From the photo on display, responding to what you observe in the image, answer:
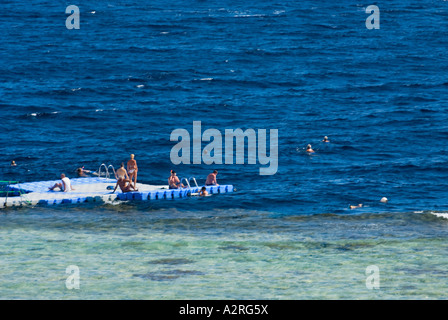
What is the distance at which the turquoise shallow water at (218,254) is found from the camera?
918 inches

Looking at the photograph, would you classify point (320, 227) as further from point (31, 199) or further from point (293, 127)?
point (293, 127)

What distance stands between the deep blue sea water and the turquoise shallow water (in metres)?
0.11

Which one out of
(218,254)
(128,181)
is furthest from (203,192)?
(218,254)

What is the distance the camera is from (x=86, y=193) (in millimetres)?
38719

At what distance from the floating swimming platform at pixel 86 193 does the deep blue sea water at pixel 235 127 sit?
2.26 feet

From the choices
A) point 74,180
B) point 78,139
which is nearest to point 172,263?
point 74,180

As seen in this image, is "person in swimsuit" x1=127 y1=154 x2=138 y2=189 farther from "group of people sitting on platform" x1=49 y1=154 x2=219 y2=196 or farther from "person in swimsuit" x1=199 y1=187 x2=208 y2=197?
"person in swimsuit" x1=199 y1=187 x2=208 y2=197

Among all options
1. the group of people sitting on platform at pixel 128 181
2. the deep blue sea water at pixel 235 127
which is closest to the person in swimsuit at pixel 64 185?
the group of people sitting on platform at pixel 128 181

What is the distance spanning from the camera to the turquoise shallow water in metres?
23.3

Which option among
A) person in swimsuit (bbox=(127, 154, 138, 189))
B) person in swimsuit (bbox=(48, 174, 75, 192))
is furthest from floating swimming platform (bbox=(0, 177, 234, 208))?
person in swimsuit (bbox=(127, 154, 138, 189))

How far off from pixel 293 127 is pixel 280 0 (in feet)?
199

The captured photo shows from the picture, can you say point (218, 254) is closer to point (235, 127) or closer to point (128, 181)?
point (128, 181)

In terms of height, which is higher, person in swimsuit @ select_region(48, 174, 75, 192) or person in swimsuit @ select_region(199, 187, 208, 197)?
person in swimsuit @ select_region(48, 174, 75, 192)

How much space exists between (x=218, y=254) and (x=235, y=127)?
32.1m
